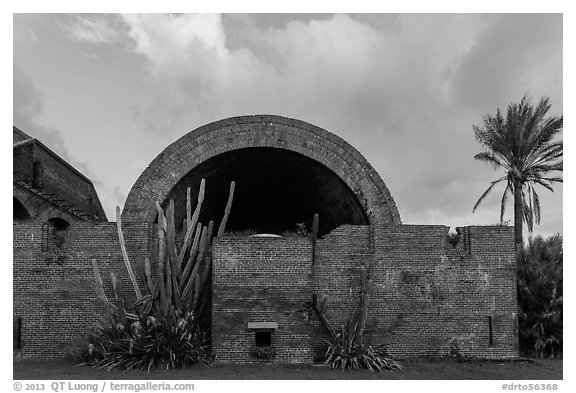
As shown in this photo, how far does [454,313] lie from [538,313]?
3418mm

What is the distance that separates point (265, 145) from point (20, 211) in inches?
363

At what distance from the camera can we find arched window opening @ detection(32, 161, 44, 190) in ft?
71.5

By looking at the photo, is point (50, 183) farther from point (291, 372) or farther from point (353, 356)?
point (353, 356)

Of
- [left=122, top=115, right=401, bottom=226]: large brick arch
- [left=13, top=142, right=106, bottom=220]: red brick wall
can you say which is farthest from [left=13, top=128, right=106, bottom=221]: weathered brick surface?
[left=122, top=115, right=401, bottom=226]: large brick arch

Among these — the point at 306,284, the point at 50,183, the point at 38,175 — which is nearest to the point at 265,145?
the point at 306,284

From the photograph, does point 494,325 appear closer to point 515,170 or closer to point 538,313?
point 538,313

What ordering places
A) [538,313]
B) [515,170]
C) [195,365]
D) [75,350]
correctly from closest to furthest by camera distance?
[195,365]
[75,350]
[538,313]
[515,170]

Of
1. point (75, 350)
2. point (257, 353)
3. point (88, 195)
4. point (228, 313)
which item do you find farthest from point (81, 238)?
point (88, 195)

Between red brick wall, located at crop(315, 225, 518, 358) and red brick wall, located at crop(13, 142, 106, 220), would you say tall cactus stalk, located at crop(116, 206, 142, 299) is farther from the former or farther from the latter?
red brick wall, located at crop(13, 142, 106, 220)

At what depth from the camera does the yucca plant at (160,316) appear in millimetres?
12055

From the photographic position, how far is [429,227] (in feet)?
46.4

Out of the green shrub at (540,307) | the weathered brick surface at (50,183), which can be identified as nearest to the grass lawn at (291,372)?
the green shrub at (540,307)

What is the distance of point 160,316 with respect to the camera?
1227 centimetres

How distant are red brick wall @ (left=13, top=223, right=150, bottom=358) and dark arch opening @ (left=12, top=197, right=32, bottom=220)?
18.2 ft
